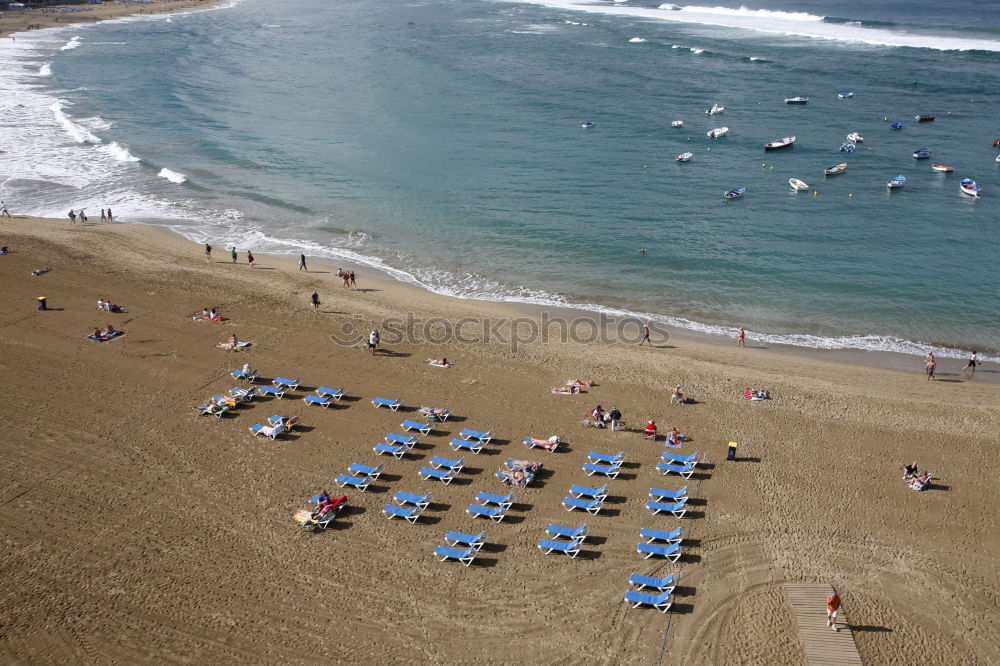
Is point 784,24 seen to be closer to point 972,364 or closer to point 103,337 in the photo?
point 972,364

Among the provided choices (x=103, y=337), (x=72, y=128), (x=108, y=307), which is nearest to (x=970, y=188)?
(x=103, y=337)

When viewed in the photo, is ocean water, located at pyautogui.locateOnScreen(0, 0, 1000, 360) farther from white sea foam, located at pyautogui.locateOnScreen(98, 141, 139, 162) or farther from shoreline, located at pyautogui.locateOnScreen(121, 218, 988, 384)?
shoreline, located at pyautogui.locateOnScreen(121, 218, 988, 384)

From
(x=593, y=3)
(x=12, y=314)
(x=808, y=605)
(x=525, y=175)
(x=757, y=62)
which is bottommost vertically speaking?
(x=808, y=605)

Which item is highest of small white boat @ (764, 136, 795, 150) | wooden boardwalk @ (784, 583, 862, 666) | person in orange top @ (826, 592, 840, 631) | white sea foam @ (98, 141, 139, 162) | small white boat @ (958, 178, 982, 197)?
small white boat @ (764, 136, 795, 150)

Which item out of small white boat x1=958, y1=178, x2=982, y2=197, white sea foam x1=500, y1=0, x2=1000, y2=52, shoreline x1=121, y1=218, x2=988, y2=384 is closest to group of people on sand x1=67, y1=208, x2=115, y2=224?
shoreline x1=121, y1=218, x2=988, y2=384

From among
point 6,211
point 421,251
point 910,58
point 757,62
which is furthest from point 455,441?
point 910,58

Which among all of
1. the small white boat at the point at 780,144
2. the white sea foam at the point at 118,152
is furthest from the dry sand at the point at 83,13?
the small white boat at the point at 780,144

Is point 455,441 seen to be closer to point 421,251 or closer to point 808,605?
point 808,605
